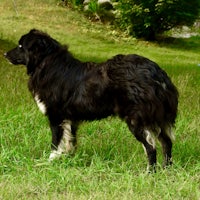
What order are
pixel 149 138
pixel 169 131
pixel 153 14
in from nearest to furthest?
pixel 149 138
pixel 169 131
pixel 153 14

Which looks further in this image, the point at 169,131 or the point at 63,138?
the point at 63,138

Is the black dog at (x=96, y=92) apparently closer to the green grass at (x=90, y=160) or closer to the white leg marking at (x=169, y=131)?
the white leg marking at (x=169, y=131)

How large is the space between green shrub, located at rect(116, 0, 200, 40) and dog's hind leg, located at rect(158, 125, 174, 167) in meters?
19.4

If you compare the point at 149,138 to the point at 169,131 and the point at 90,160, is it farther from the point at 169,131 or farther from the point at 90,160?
the point at 90,160

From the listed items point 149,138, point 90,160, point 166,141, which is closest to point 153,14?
point 166,141

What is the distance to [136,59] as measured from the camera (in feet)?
20.4

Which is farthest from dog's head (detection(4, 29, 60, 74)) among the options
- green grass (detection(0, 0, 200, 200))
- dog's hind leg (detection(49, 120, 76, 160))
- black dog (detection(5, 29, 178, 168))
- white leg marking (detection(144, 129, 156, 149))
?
white leg marking (detection(144, 129, 156, 149))

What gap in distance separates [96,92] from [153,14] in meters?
20.2

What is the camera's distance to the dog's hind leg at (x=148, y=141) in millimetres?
6223

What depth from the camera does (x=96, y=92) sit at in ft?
20.6

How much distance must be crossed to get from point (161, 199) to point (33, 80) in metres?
2.40

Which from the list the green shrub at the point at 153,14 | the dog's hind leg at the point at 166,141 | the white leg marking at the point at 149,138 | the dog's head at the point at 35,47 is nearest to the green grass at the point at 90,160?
the dog's hind leg at the point at 166,141

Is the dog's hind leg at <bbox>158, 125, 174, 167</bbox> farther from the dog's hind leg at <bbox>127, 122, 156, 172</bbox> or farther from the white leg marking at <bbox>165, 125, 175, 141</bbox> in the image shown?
the dog's hind leg at <bbox>127, 122, 156, 172</bbox>

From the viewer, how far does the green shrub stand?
2564 centimetres
